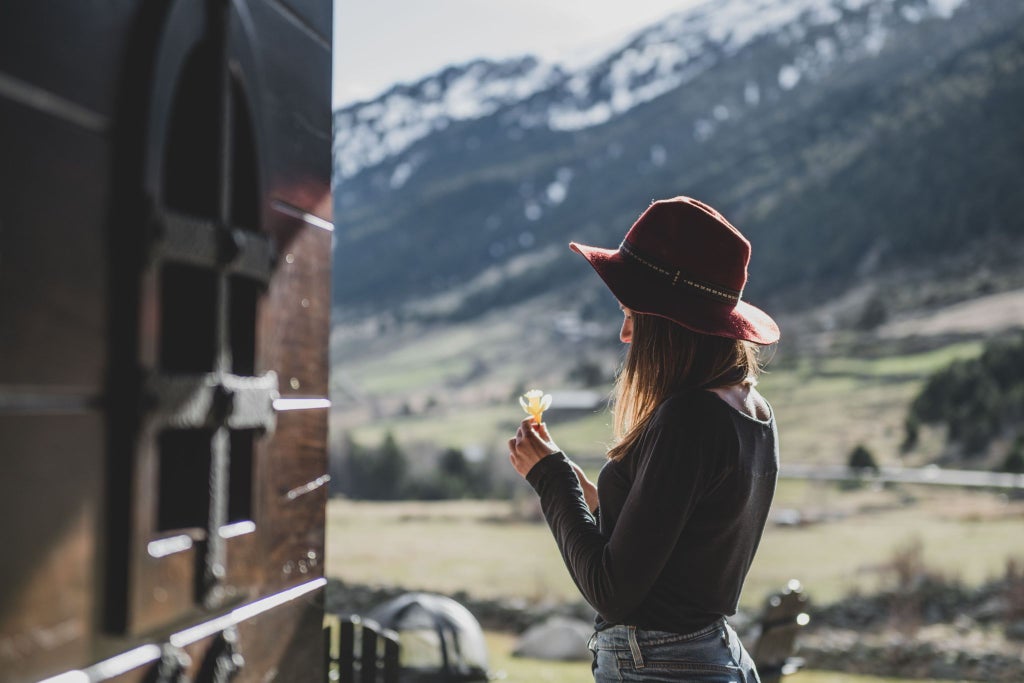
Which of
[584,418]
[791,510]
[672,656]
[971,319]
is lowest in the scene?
[791,510]

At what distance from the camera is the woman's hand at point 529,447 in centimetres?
216

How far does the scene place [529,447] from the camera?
217 centimetres

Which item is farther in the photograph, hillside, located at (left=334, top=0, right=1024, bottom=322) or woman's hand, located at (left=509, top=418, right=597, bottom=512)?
hillside, located at (left=334, top=0, right=1024, bottom=322)

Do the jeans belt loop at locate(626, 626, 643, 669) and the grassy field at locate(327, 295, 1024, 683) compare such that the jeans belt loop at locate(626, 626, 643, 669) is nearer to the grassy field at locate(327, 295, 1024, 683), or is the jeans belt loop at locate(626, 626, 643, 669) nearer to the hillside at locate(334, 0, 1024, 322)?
the grassy field at locate(327, 295, 1024, 683)

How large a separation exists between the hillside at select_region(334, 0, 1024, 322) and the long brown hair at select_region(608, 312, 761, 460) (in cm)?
6541

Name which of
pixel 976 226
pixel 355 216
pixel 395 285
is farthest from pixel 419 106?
pixel 976 226

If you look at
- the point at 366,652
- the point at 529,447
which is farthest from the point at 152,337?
the point at 366,652

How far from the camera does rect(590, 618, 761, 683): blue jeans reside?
2029 millimetres

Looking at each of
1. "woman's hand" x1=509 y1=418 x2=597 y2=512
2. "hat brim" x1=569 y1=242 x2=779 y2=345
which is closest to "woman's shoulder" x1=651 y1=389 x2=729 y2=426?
"hat brim" x1=569 y1=242 x2=779 y2=345

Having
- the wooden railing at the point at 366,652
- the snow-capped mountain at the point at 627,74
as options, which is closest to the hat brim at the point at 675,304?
the wooden railing at the point at 366,652

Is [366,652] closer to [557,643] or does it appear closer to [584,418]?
[557,643]

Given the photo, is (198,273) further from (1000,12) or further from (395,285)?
(1000,12)

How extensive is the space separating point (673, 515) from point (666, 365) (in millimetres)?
349

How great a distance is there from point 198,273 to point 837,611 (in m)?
14.4
